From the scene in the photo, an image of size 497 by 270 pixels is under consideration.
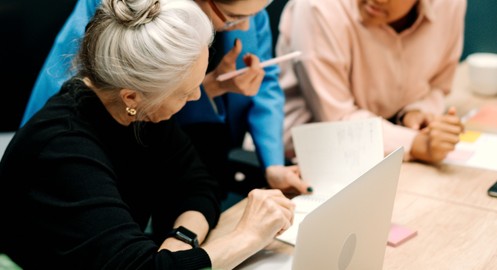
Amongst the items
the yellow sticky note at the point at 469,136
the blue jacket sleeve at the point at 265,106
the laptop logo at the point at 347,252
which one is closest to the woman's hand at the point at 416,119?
the yellow sticky note at the point at 469,136

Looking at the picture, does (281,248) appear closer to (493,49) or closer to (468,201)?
(468,201)

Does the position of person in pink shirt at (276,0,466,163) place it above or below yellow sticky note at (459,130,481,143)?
above

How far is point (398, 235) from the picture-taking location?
1.23m

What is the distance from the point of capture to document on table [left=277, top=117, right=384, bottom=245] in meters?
1.35

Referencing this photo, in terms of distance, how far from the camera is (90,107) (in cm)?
115

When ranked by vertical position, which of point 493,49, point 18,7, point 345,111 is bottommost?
point 493,49

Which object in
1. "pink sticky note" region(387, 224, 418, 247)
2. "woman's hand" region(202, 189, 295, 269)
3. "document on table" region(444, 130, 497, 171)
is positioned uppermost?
"woman's hand" region(202, 189, 295, 269)

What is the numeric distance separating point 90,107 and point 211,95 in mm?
488

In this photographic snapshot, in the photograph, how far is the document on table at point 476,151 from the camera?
1.58 metres

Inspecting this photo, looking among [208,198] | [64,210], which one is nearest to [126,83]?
[64,210]

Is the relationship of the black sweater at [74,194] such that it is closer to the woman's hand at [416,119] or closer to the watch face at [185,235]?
the watch face at [185,235]

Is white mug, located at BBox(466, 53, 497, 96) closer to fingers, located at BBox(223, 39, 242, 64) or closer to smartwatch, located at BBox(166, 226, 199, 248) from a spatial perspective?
fingers, located at BBox(223, 39, 242, 64)

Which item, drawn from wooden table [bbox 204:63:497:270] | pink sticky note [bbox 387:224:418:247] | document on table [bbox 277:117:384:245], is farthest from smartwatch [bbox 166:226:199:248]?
pink sticky note [bbox 387:224:418:247]

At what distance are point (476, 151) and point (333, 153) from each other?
498 mm
